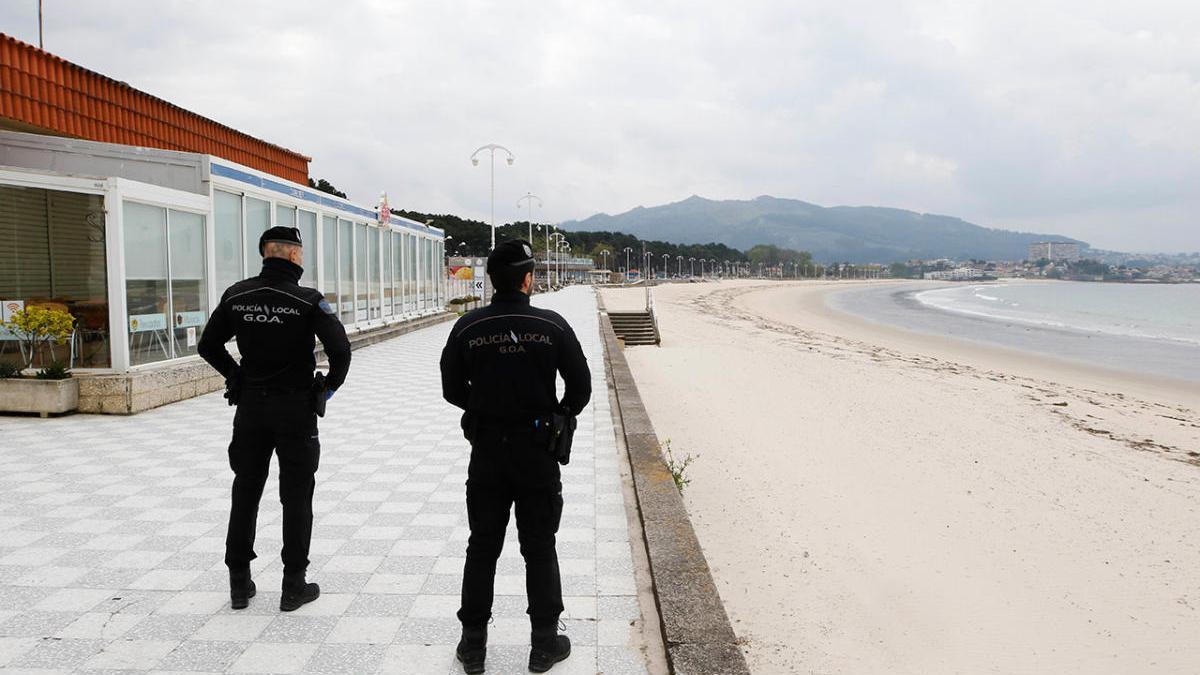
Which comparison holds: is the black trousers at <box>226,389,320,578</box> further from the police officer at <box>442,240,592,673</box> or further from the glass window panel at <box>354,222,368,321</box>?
the glass window panel at <box>354,222,368,321</box>

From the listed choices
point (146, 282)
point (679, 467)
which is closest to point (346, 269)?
point (146, 282)

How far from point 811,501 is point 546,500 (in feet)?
16.8

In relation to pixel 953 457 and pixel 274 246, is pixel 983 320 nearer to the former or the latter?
pixel 953 457

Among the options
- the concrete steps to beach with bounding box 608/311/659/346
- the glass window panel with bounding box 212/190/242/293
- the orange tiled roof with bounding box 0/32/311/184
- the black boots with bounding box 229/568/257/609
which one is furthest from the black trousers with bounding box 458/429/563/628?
the concrete steps to beach with bounding box 608/311/659/346

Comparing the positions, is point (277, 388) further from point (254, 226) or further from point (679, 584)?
point (254, 226)

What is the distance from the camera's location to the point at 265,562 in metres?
4.46

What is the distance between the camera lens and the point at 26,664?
325 cm

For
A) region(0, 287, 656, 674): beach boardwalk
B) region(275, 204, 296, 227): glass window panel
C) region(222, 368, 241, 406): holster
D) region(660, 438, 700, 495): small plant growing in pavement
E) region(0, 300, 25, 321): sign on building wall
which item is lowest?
region(660, 438, 700, 495): small plant growing in pavement

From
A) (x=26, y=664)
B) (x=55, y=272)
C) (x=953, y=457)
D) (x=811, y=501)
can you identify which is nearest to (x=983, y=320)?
(x=953, y=457)

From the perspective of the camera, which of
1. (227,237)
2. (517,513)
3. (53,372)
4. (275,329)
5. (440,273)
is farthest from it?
(440,273)

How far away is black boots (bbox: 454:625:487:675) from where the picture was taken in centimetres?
318

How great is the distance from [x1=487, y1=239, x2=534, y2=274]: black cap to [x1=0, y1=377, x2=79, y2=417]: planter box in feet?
25.5

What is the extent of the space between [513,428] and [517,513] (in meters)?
0.38

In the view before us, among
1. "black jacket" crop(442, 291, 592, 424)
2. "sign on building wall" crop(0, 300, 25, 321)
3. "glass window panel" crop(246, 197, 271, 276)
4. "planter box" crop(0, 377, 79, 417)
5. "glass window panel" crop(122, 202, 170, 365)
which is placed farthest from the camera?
"glass window panel" crop(246, 197, 271, 276)
